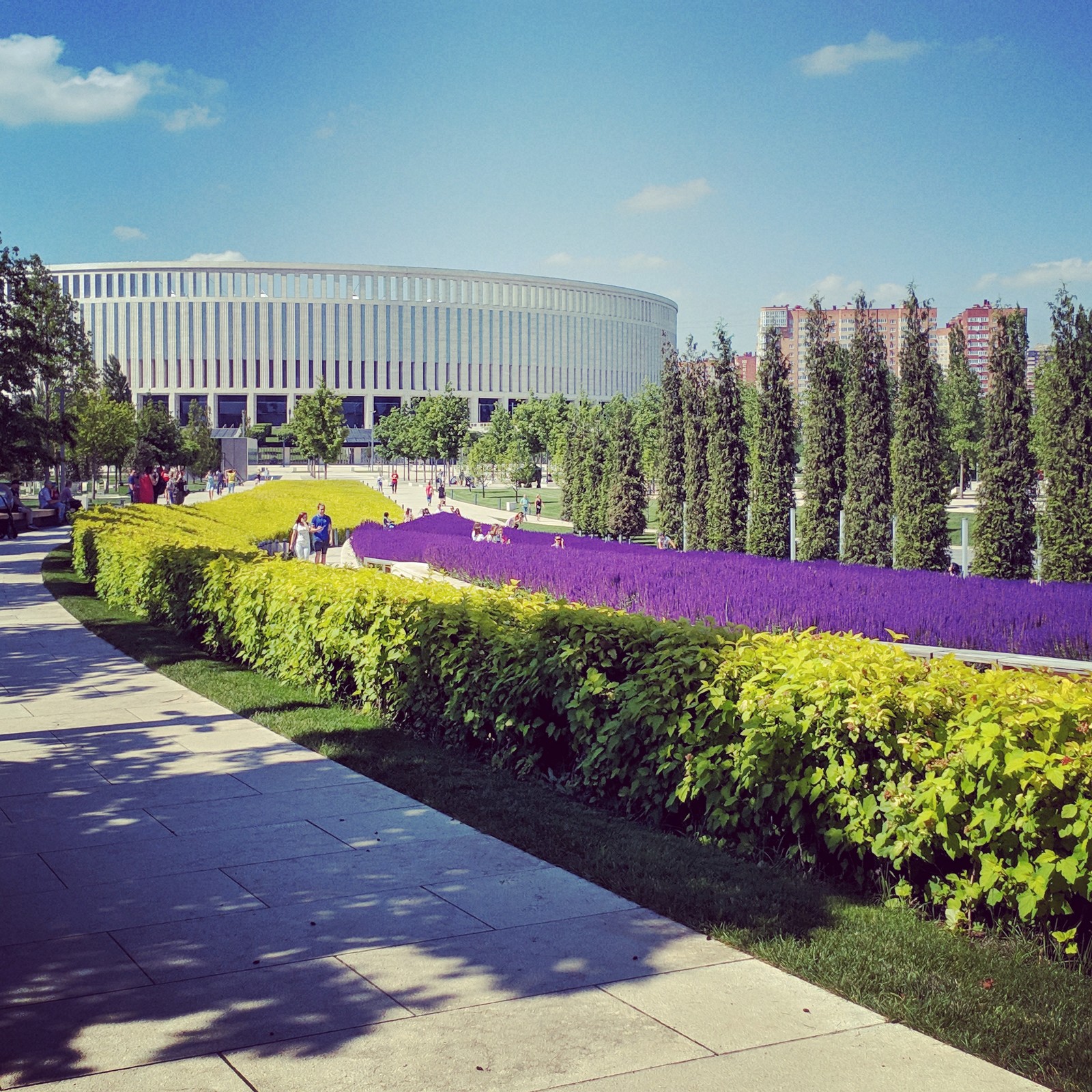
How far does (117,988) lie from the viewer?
165 inches

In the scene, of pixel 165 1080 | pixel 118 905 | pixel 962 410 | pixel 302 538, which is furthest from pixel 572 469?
pixel 165 1080

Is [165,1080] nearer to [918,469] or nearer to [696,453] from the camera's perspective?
[918,469]

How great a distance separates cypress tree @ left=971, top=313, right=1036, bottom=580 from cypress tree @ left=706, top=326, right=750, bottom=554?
816 centimetres

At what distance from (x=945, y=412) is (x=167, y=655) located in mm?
62360

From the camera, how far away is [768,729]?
5621 millimetres

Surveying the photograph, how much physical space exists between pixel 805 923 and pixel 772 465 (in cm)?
2526

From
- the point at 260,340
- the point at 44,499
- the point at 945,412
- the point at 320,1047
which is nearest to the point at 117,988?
the point at 320,1047

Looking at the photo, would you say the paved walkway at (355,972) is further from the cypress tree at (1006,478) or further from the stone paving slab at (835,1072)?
the cypress tree at (1006,478)

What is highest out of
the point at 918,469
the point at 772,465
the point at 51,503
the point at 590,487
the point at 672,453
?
the point at 672,453

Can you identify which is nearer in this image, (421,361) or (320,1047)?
(320,1047)

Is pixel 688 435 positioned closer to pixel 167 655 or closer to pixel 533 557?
pixel 533 557

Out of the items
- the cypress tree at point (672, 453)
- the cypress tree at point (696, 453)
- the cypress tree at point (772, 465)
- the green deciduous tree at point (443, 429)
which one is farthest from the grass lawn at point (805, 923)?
the green deciduous tree at point (443, 429)

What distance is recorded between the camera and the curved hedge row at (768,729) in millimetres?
4633

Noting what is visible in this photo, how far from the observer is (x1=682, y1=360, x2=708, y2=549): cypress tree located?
110 ft
